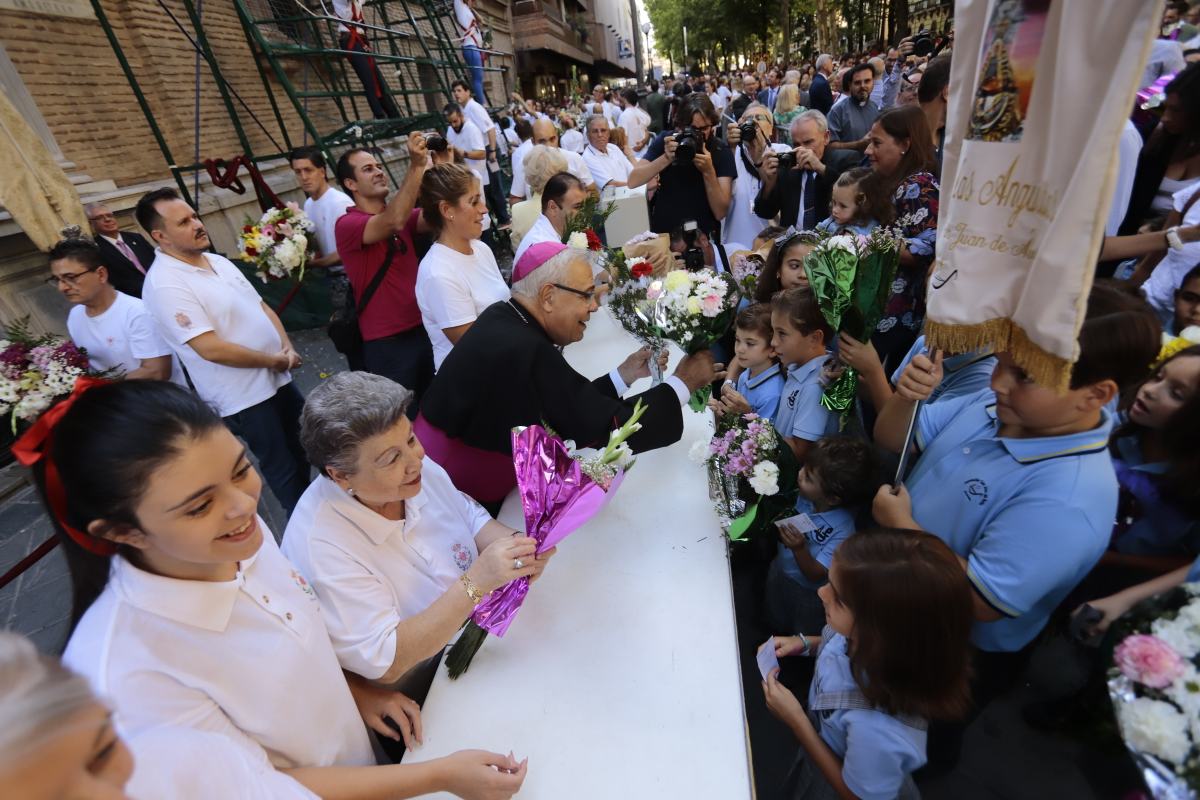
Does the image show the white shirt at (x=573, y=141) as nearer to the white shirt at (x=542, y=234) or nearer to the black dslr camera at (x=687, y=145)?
the black dslr camera at (x=687, y=145)

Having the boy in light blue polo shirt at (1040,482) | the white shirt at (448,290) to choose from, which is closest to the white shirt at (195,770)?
the boy in light blue polo shirt at (1040,482)

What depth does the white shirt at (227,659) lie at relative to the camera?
3.34ft

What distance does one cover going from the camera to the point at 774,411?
2553 millimetres

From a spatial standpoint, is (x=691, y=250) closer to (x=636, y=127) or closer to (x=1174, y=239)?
(x=1174, y=239)

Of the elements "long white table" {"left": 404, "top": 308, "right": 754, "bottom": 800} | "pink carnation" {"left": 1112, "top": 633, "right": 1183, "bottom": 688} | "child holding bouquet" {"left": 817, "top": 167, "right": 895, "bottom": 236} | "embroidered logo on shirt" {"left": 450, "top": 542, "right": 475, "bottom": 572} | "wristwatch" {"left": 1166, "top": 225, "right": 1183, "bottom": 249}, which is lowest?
"long white table" {"left": 404, "top": 308, "right": 754, "bottom": 800}

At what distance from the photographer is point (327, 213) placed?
176 inches

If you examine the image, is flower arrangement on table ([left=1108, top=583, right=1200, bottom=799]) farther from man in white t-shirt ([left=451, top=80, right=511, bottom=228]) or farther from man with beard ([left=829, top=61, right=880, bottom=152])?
man in white t-shirt ([left=451, top=80, right=511, bottom=228])

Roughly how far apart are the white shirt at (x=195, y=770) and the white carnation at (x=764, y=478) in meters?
1.46

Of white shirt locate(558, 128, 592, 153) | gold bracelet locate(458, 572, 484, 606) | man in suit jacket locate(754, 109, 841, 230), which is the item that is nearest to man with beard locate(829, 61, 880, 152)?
man in suit jacket locate(754, 109, 841, 230)

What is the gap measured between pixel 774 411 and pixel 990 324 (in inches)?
47.1

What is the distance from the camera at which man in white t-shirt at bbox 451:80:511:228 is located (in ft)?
27.6

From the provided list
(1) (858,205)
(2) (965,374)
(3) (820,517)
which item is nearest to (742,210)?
(1) (858,205)

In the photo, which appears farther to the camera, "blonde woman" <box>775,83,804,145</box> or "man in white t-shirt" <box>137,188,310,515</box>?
"blonde woman" <box>775,83,804,145</box>

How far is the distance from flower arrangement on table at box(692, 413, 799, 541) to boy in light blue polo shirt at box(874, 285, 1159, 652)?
449 millimetres
